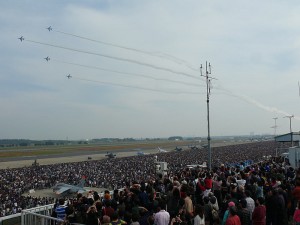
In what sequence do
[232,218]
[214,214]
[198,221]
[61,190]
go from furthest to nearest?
[61,190]
[214,214]
[198,221]
[232,218]

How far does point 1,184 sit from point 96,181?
9.41 m

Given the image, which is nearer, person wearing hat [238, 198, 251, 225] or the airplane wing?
person wearing hat [238, 198, 251, 225]

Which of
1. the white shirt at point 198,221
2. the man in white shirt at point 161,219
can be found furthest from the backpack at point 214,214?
the man in white shirt at point 161,219

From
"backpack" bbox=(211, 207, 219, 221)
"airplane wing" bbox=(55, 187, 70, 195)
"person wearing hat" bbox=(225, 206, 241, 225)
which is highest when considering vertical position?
"person wearing hat" bbox=(225, 206, 241, 225)

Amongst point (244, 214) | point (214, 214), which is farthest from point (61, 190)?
point (244, 214)

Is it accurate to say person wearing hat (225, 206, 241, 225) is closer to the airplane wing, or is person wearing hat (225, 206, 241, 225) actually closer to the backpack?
the backpack

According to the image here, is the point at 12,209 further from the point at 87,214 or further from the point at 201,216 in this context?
the point at 201,216

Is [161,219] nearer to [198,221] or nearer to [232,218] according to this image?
[198,221]

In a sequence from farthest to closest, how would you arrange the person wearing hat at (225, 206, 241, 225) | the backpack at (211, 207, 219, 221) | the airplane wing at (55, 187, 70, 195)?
the airplane wing at (55, 187, 70, 195) → the backpack at (211, 207, 219, 221) → the person wearing hat at (225, 206, 241, 225)

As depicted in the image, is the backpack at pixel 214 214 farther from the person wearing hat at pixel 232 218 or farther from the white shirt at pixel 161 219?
the white shirt at pixel 161 219

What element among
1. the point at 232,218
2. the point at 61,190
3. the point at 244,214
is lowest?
the point at 61,190

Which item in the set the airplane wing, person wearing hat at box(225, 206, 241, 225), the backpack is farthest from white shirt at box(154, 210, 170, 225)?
the airplane wing

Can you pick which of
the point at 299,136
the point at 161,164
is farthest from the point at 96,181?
the point at 299,136

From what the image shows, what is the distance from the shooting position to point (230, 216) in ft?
24.2
